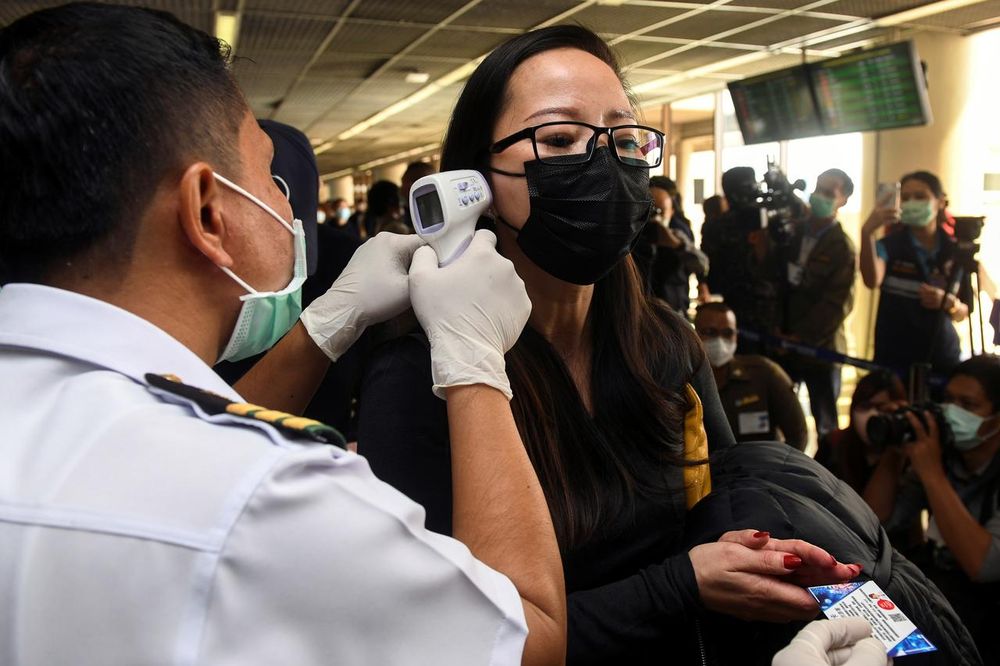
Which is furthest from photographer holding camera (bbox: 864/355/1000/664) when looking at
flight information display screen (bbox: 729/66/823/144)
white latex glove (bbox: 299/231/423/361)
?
flight information display screen (bbox: 729/66/823/144)

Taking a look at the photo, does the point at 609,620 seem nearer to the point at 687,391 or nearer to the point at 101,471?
the point at 687,391

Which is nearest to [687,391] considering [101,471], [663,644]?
[663,644]

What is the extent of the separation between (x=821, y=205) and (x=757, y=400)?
171cm

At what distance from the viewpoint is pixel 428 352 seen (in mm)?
1071

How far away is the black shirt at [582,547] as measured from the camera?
99cm

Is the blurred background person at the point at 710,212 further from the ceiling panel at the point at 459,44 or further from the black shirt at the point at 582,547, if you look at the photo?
the black shirt at the point at 582,547

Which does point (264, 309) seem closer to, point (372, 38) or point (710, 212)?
point (710, 212)

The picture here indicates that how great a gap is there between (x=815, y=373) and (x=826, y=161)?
3420 millimetres

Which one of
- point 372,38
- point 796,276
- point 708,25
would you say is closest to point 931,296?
point 796,276

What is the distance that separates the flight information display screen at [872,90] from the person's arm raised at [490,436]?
461 cm

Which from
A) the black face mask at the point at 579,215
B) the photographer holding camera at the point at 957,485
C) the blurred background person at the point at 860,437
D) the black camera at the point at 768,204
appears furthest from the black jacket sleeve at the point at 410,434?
the black camera at the point at 768,204

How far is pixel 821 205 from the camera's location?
426 cm

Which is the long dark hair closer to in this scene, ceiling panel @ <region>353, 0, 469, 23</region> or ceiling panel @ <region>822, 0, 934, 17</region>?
ceiling panel @ <region>353, 0, 469, 23</region>

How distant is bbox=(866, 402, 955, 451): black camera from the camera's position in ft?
7.48
